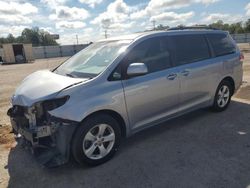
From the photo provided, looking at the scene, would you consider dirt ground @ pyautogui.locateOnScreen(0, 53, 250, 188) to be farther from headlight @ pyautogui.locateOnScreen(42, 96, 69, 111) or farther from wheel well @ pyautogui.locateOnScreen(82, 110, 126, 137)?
headlight @ pyautogui.locateOnScreen(42, 96, 69, 111)

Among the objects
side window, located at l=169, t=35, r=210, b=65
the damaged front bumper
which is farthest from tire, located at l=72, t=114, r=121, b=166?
side window, located at l=169, t=35, r=210, b=65

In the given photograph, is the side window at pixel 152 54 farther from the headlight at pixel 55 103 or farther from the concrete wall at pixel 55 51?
the concrete wall at pixel 55 51

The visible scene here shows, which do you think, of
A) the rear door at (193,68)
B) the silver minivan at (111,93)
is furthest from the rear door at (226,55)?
the rear door at (193,68)

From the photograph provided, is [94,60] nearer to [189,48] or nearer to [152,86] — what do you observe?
[152,86]

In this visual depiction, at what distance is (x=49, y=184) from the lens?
3.37 meters

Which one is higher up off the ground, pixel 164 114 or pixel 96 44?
pixel 96 44

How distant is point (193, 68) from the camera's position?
15.8 feet

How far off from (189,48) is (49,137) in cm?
303

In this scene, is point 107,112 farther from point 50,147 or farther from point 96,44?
point 96,44

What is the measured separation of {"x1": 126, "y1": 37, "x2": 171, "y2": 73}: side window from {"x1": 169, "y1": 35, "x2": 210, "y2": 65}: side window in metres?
0.22

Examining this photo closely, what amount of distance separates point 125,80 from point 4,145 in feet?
8.48

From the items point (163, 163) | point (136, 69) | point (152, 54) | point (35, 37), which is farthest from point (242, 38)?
point (35, 37)

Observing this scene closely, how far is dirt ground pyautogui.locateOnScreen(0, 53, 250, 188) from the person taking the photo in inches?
131

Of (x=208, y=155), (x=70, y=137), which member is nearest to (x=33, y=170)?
(x=70, y=137)
